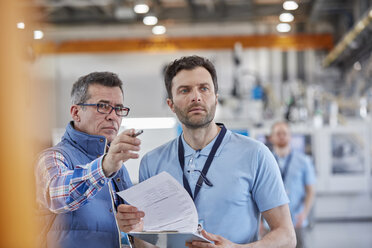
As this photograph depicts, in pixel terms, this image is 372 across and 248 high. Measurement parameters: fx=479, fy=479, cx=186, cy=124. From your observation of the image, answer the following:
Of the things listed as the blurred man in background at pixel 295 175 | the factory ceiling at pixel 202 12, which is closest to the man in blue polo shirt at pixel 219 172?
the blurred man in background at pixel 295 175

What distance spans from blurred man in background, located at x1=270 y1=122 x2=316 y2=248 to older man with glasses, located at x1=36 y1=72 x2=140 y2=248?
285 cm

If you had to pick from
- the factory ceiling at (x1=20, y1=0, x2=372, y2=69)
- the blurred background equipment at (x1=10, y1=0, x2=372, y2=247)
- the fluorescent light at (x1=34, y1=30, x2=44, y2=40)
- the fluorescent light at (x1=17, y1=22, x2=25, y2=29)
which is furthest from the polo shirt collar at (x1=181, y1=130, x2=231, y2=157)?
the factory ceiling at (x1=20, y1=0, x2=372, y2=69)

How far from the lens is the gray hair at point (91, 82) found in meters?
1.47

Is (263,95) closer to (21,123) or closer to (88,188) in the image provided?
(88,188)

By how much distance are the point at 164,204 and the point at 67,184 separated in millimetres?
332

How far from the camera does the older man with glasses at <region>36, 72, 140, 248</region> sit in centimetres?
117

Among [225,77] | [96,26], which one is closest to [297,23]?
[225,77]

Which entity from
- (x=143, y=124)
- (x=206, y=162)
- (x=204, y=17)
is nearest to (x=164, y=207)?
(x=206, y=162)

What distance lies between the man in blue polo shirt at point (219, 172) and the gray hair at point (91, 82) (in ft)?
0.72

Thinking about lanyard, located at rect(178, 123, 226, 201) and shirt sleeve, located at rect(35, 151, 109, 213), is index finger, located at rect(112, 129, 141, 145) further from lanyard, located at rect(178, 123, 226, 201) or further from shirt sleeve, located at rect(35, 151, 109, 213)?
lanyard, located at rect(178, 123, 226, 201)

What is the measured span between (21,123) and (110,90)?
98 cm

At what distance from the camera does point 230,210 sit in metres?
1.54

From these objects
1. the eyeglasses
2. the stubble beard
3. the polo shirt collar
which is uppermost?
the eyeglasses

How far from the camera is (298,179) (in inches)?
169
